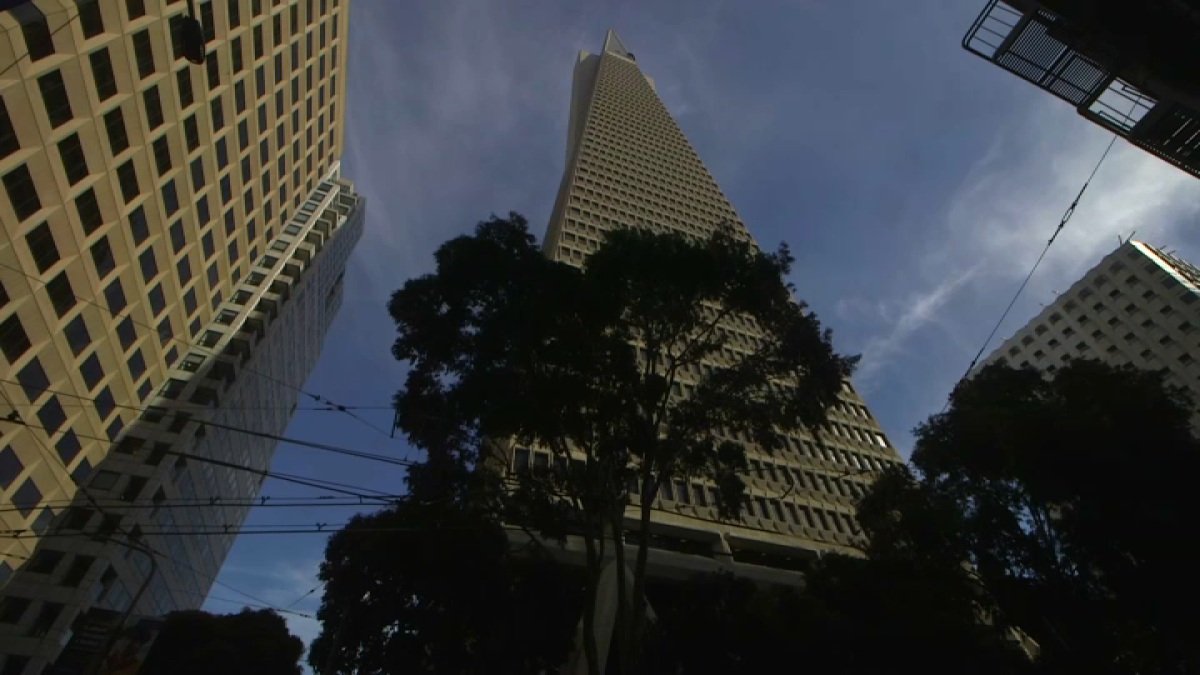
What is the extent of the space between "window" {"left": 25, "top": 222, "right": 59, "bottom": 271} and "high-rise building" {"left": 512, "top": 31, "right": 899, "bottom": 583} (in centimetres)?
1872

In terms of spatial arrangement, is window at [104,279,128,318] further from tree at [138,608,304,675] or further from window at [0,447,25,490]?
tree at [138,608,304,675]

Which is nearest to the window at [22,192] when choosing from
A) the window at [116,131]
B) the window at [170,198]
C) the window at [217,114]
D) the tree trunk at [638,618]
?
the window at [116,131]

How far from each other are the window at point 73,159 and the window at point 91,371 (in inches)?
312

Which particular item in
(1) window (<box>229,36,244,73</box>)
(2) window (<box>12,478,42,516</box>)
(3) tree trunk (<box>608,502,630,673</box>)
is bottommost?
(3) tree trunk (<box>608,502,630,673</box>)

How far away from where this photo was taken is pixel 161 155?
26.0 m

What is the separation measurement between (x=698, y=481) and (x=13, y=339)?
28464 mm

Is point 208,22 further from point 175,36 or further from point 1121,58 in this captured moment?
point 1121,58

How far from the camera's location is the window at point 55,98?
1977 centimetres

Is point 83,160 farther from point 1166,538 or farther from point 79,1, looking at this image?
point 1166,538

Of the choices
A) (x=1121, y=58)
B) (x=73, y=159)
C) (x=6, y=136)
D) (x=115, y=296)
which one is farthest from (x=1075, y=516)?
(x=115, y=296)

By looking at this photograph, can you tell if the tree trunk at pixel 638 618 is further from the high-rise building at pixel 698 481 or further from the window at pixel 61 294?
the window at pixel 61 294

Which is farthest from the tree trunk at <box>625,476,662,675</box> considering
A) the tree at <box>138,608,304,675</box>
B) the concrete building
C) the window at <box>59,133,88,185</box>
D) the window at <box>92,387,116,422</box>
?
the window at <box>92,387,116,422</box>

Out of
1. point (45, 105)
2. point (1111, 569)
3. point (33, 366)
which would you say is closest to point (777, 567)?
point (1111, 569)

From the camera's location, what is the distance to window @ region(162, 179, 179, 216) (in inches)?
1065
